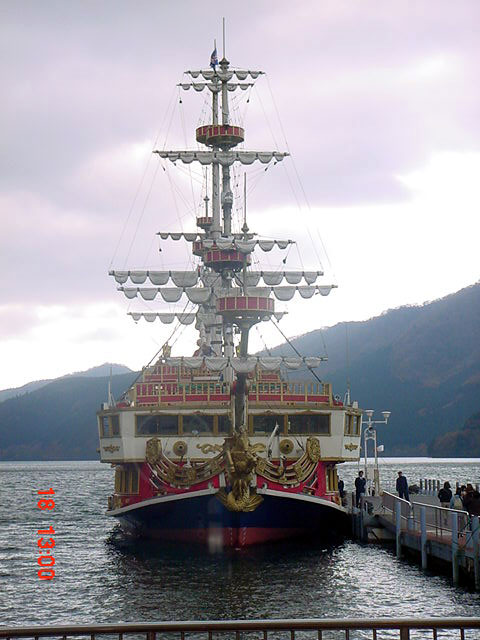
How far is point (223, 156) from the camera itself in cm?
6444

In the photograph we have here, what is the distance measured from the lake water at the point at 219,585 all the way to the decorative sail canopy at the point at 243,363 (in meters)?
8.23

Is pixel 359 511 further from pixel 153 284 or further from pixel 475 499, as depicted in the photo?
pixel 153 284

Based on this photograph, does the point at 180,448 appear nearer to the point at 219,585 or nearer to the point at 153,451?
the point at 153,451

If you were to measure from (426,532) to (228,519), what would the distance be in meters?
7.62

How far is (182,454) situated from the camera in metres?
45.1

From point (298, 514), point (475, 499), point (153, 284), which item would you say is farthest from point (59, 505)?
point (475, 499)

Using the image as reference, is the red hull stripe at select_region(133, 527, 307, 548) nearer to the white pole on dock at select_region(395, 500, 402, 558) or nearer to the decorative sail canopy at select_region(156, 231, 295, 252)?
Result: the white pole on dock at select_region(395, 500, 402, 558)

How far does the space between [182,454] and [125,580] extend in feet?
28.7

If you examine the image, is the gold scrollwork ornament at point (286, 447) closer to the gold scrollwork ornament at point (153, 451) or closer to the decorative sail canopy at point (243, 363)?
the decorative sail canopy at point (243, 363)

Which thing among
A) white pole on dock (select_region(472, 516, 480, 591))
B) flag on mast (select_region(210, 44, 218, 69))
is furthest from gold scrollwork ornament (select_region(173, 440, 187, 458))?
flag on mast (select_region(210, 44, 218, 69))

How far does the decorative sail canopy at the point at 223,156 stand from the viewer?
212ft

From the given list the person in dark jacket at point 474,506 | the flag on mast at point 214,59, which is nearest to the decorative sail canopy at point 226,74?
the flag on mast at point 214,59

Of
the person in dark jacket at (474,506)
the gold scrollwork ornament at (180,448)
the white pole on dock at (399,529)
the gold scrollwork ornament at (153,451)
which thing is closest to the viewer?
the person in dark jacket at (474,506)

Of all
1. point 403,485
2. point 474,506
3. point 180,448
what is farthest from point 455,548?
point 403,485
